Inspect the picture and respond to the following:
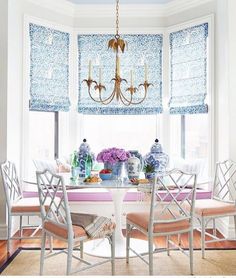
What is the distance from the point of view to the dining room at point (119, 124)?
11.1 ft

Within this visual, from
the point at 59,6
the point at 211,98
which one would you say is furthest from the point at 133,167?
the point at 59,6

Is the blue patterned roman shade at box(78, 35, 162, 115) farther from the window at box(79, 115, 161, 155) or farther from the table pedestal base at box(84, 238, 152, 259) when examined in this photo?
the table pedestal base at box(84, 238, 152, 259)

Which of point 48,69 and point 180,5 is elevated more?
point 180,5

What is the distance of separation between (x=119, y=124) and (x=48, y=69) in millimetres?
1256

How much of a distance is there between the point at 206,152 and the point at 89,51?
211cm

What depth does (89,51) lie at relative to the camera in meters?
4.96

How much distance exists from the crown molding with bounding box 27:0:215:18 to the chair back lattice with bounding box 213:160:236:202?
2204 mm

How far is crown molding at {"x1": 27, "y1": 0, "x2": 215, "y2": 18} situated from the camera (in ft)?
15.8

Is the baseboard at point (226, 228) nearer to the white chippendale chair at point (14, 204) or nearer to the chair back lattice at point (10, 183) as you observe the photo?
the white chippendale chair at point (14, 204)

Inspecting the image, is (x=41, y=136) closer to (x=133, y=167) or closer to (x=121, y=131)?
(x=121, y=131)

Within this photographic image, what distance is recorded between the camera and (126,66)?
16.3ft

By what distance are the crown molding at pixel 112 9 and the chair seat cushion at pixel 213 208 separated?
271cm

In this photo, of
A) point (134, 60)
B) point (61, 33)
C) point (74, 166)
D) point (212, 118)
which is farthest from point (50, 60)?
point (212, 118)

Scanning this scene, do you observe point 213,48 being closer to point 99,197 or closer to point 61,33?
point 61,33
